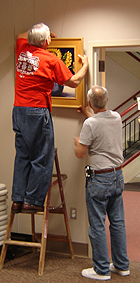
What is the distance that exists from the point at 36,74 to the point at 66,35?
0.71 meters

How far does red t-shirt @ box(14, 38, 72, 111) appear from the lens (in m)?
2.80

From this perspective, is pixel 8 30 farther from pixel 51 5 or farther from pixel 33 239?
pixel 33 239

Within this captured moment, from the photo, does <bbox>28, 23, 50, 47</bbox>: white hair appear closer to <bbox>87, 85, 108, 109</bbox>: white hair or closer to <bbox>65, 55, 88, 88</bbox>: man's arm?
<bbox>65, 55, 88, 88</bbox>: man's arm

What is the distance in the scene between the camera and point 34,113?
9.32ft

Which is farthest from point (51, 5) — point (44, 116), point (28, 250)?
point (28, 250)

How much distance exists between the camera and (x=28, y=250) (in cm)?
352

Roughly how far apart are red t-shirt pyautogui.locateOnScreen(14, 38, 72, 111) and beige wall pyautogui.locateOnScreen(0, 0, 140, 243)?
21.0 inches

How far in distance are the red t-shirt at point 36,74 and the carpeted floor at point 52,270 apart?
146 cm

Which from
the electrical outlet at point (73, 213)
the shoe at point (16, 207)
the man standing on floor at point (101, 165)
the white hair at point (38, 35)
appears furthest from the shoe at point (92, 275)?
the white hair at point (38, 35)

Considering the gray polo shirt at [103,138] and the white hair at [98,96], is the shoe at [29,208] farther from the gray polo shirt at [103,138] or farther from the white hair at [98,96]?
the white hair at [98,96]

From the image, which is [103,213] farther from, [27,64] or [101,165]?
[27,64]

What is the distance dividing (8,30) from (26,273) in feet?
7.67

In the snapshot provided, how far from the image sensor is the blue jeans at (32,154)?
2.86 m


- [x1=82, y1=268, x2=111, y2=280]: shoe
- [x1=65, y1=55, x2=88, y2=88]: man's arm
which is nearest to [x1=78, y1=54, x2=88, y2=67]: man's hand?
[x1=65, y1=55, x2=88, y2=88]: man's arm
